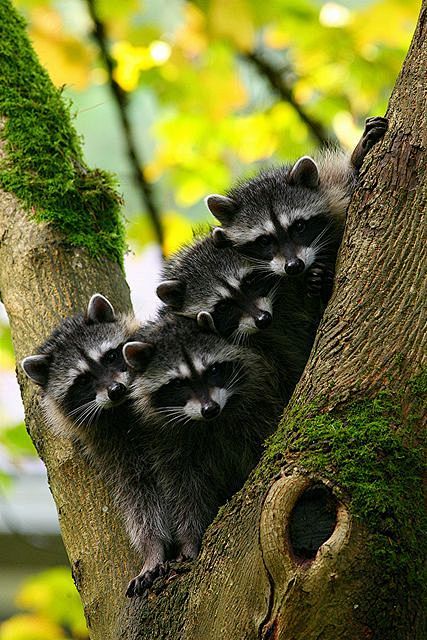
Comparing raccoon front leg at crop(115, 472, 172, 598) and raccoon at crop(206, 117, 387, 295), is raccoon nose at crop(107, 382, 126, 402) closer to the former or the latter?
raccoon front leg at crop(115, 472, 172, 598)

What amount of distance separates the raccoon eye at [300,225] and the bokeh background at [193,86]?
1806 millimetres

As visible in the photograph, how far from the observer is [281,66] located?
8.15 m

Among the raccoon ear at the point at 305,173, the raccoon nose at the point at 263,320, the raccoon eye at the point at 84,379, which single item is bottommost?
the raccoon nose at the point at 263,320

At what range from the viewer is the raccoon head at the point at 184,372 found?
15.9 ft

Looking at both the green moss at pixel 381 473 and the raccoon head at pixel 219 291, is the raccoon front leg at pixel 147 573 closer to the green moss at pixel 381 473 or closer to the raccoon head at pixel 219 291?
the green moss at pixel 381 473

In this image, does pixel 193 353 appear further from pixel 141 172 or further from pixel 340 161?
pixel 141 172

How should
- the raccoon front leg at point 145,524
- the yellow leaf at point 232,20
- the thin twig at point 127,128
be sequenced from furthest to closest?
the thin twig at point 127,128 < the yellow leaf at point 232,20 < the raccoon front leg at point 145,524

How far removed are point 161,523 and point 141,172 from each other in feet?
12.2

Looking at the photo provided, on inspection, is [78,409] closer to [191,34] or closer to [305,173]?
[305,173]

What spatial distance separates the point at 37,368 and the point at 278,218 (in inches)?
62.3

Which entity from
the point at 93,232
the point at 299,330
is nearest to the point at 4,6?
the point at 93,232

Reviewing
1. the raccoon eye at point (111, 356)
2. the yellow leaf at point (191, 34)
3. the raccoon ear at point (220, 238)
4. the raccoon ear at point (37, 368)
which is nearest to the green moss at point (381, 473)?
the raccoon ear at point (37, 368)

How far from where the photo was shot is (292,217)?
198 inches

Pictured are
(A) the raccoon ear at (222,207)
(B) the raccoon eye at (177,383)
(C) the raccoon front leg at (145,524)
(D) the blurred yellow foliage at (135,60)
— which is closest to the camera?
(C) the raccoon front leg at (145,524)
